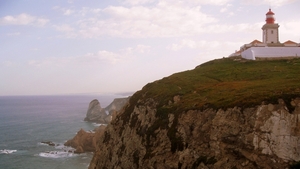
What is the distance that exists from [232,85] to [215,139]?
8.78 meters

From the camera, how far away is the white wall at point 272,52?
138 feet

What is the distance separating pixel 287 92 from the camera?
20.3m

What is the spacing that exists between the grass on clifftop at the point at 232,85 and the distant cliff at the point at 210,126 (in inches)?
3.3

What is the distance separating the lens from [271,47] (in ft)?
140

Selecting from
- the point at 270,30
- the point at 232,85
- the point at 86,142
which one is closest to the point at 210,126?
the point at 232,85

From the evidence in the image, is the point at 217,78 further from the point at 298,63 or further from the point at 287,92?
the point at 287,92

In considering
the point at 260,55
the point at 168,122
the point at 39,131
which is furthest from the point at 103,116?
the point at 168,122

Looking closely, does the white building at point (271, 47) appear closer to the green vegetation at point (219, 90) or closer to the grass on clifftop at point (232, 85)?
the grass on clifftop at point (232, 85)

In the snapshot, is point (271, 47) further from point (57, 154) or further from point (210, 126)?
point (57, 154)

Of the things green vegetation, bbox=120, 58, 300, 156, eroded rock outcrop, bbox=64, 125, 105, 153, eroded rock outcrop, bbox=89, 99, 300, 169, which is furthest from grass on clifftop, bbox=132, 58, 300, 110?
eroded rock outcrop, bbox=64, 125, 105, 153

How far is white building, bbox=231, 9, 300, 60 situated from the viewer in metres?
42.2

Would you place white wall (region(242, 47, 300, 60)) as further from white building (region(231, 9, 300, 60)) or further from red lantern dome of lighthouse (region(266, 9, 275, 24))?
red lantern dome of lighthouse (region(266, 9, 275, 24))

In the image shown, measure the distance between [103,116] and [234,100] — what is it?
99967 mm

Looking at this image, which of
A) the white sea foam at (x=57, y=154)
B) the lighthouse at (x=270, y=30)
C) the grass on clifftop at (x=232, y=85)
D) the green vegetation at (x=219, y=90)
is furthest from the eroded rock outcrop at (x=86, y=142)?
the lighthouse at (x=270, y=30)
